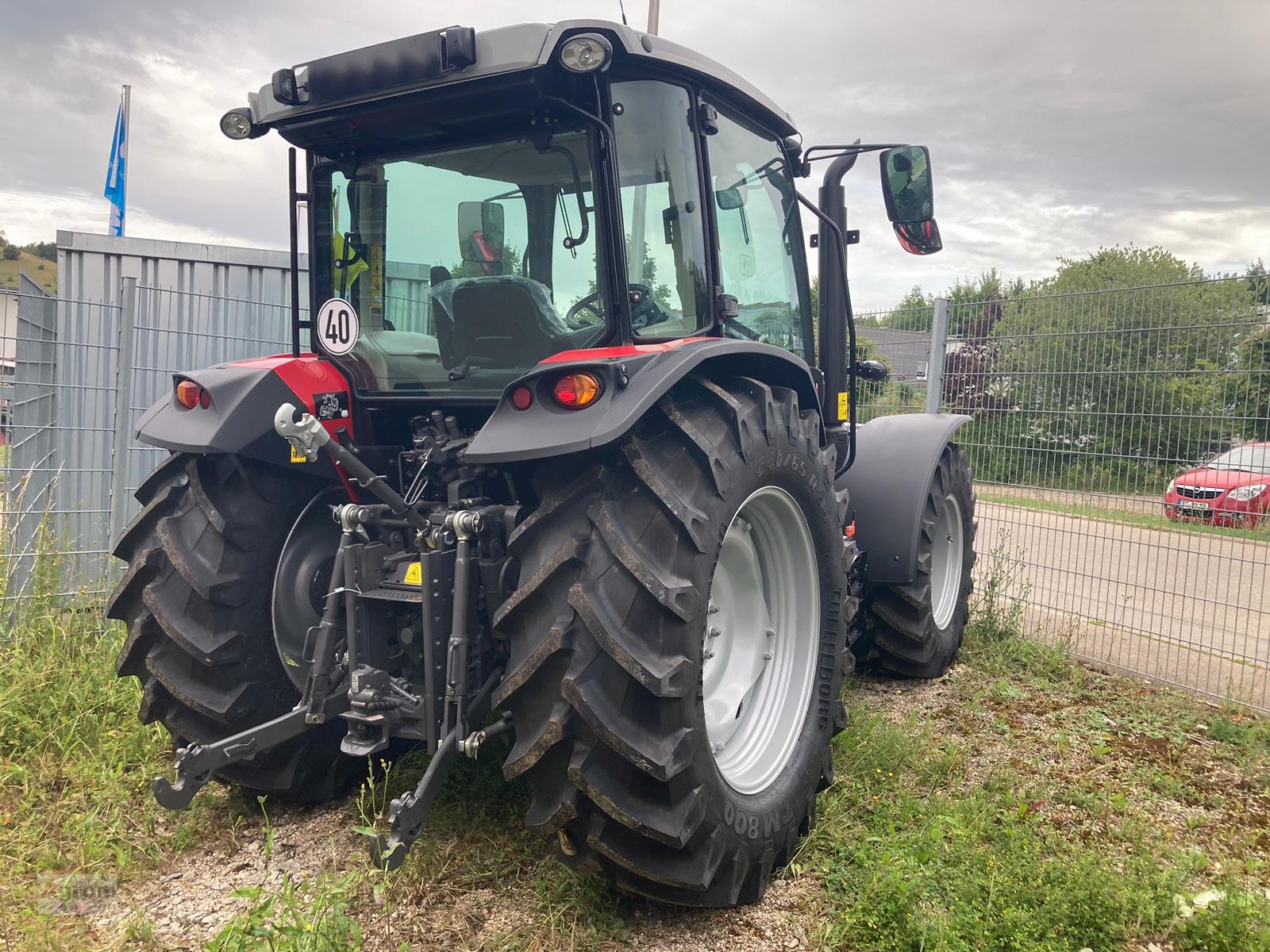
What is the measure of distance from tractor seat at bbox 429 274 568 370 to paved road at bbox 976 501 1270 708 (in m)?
3.93

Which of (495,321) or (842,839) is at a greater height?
(495,321)

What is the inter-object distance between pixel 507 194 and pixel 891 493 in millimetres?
2393

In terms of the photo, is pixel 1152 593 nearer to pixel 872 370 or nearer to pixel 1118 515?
pixel 1118 515

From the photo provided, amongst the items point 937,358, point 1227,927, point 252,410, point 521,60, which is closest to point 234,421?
point 252,410

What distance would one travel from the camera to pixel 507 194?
277cm

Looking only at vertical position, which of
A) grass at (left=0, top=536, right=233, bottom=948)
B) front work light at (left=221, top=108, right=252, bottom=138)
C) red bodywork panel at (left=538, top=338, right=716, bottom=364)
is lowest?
grass at (left=0, top=536, right=233, bottom=948)

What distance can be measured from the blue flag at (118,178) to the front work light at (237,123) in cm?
875

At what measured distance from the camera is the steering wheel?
2.63m

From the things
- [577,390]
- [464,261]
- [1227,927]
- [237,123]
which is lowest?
[1227,927]

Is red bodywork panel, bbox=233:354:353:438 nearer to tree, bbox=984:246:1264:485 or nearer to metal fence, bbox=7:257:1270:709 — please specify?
metal fence, bbox=7:257:1270:709

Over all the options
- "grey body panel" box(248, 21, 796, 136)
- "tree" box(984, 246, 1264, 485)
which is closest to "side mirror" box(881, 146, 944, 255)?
"grey body panel" box(248, 21, 796, 136)

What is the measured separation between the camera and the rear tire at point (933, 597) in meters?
4.34

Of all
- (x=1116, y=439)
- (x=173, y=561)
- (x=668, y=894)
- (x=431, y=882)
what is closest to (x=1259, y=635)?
(x=1116, y=439)

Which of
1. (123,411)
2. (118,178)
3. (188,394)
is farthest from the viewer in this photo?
(118,178)
